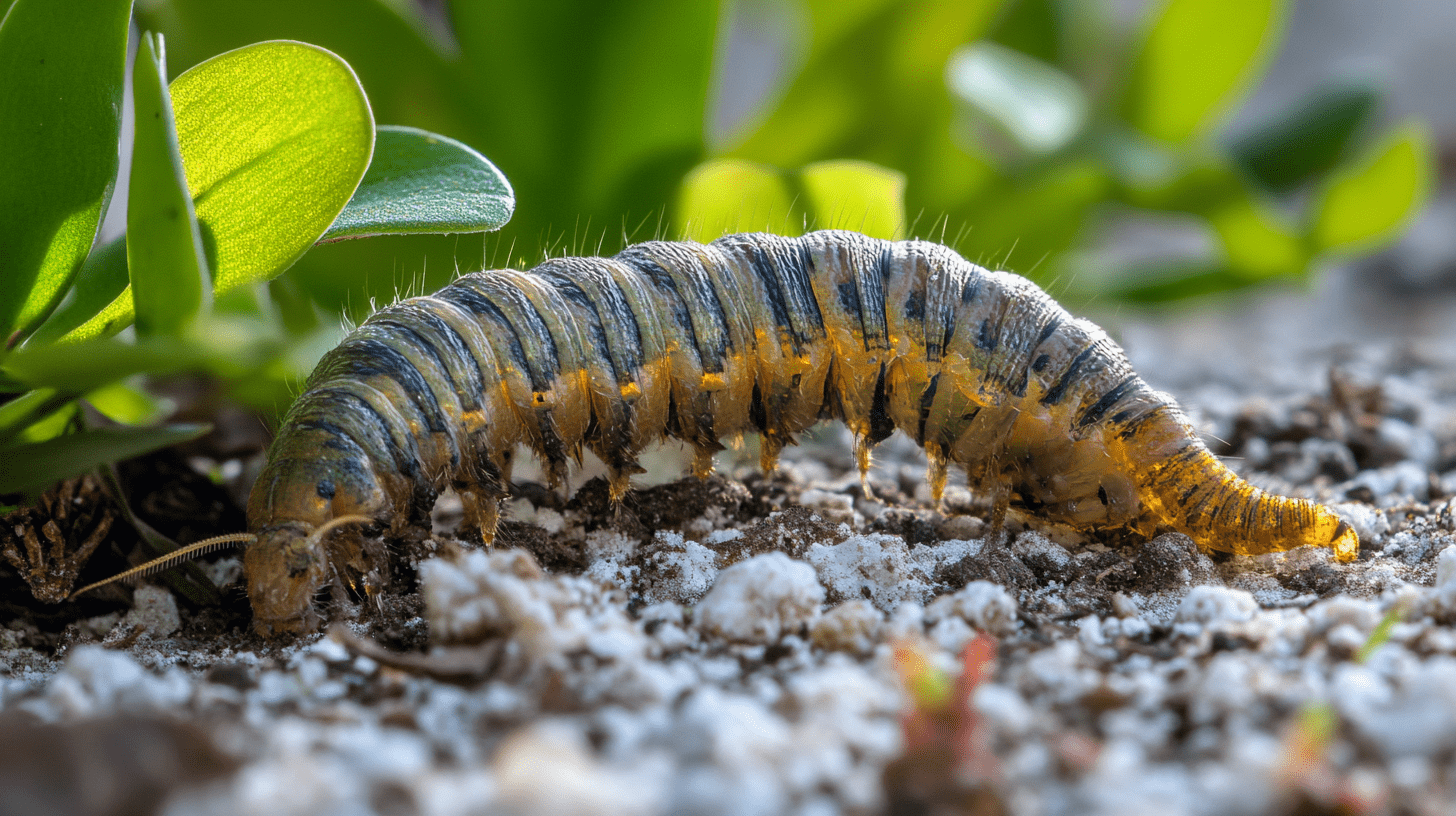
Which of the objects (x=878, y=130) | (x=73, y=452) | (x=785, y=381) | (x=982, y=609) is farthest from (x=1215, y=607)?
(x=878, y=130)

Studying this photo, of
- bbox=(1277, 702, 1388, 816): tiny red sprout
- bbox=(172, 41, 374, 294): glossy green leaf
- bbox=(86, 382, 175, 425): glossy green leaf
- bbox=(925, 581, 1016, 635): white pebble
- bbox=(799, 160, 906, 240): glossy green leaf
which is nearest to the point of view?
bbox=(1277, 702, 1388, 816): tiny red sprout

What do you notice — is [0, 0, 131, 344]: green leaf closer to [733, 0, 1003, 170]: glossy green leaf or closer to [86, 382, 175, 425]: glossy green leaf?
[86, 382, 175, 425]: glossy green leaf

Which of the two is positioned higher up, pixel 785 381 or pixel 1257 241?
pixel 1257 241

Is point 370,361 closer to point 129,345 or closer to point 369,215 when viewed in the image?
point 369,215

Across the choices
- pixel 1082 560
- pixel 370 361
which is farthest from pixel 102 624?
pixel 1082 560

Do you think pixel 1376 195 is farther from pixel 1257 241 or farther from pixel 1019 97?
pixel 1019 97

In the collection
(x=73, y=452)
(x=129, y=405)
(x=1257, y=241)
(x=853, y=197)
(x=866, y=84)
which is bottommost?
(x=129, y=405)

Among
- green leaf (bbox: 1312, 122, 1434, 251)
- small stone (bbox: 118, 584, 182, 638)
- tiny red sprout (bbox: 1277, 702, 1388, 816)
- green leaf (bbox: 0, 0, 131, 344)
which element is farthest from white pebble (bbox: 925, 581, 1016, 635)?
green leaf (bbox: 1312, 122, 1434, 251)
